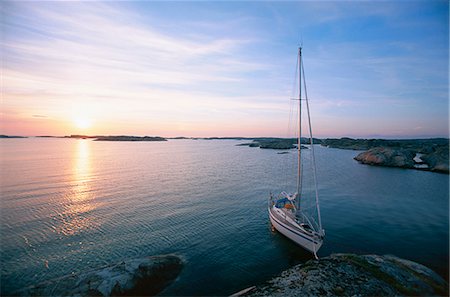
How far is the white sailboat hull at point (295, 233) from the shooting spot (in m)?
18.2

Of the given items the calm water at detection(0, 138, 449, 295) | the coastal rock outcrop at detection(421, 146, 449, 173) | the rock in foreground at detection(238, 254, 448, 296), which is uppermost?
the coastal rock outcrop at detection(421, 146, 449, 173)

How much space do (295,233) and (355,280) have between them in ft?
21.8

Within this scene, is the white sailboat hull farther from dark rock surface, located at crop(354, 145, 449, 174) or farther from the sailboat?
dark rock surface, located at crop(354, 145, 449, 174)

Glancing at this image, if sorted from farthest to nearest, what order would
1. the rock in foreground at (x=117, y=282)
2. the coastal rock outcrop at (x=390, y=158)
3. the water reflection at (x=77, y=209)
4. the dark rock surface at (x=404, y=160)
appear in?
the coastal rock outcrop at (x=390, y=158) → the dark rock surface at (x=404, y=160) → the water reflection at (x=77, y=209) → the rock in foreground at (x=117, y=282)

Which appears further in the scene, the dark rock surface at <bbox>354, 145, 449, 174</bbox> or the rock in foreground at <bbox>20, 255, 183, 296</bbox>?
the dark rock surface at <bbox>354, 145, 449, 174</bbox>

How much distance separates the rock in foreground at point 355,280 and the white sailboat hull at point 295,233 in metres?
1.96

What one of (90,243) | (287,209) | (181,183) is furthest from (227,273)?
(181,183)

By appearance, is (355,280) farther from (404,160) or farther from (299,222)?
(404,160)

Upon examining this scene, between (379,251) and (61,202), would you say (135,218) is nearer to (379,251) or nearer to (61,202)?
(61,202)

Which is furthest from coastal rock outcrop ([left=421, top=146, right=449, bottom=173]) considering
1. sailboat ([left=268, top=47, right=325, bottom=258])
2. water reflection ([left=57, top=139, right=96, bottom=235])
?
water reflection ([left=57, top=139, right=96, bottom=235])

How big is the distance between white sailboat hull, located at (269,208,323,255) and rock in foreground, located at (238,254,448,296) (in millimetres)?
1962

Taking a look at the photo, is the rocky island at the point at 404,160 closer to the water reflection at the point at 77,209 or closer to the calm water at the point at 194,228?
the calm water at the point at 194,228

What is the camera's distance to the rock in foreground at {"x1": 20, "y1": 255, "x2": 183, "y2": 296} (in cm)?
1284

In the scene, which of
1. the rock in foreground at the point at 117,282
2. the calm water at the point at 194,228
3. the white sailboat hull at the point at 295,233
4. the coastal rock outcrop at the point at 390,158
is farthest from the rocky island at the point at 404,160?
the rock in foreground at the point at 117,282
